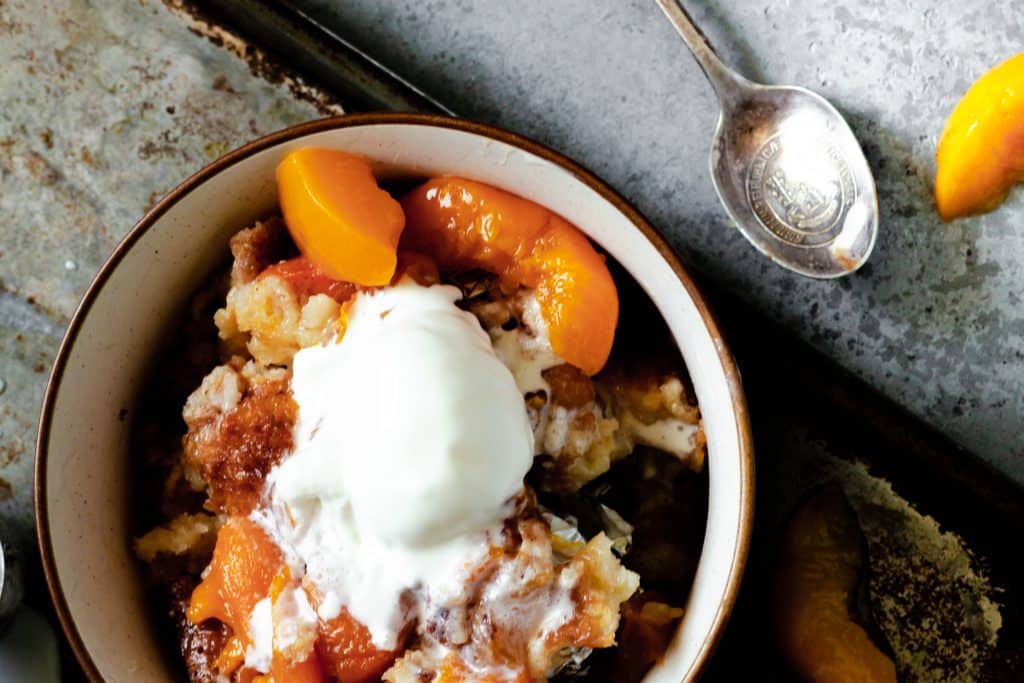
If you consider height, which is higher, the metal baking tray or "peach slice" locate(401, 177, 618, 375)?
"peach slice" locate(401, 177, 618, 375)

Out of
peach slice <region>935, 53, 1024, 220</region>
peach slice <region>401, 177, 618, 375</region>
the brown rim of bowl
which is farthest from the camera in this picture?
peach slice <region>935, 53, 1024, 220</region>

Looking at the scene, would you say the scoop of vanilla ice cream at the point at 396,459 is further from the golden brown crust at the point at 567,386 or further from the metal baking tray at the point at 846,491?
the metal baking tray at the point at 846,491

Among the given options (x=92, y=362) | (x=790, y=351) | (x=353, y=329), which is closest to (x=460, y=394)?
(x=353, y=329)

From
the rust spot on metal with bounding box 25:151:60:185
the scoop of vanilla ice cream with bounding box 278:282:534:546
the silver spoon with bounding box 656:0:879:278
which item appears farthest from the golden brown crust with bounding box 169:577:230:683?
the silver spoon with bounding box 656:0:879:278

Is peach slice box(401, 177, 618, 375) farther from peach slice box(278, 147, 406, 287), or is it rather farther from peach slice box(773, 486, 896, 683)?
peach slice box(773, 486, 896, 683)

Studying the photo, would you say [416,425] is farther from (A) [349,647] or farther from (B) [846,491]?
(B) [846,491]

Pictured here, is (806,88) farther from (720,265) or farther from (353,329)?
(353,329)

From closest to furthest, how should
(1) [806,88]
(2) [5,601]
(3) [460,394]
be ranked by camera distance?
(3) [460,394]
(2) [5,601]
(1) [806,88]

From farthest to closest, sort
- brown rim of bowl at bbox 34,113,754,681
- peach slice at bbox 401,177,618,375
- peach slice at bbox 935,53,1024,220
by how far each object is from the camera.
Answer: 1. peach slice at bbox 935,53,1024,220
2. peach slice at bbox 401,177,618,375
3. brown rim of bowl at bbox 34,113,754,681
